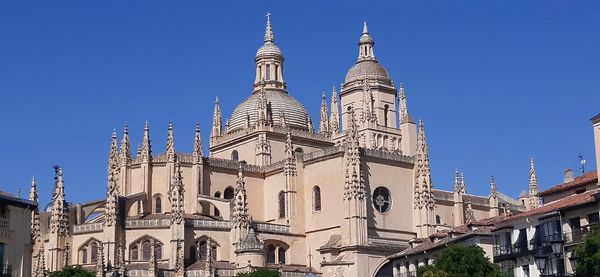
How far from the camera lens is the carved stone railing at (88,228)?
81.1m

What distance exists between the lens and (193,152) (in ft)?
287

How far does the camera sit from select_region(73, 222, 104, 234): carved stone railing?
3191 inches

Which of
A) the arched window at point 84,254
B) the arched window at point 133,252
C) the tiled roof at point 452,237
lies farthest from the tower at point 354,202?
the arched window at point 84,254

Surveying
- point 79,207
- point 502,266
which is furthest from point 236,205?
point 502,266

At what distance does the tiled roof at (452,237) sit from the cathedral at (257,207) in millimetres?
5461

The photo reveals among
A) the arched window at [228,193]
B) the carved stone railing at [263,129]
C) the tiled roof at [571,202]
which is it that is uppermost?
the carved stone railing at [263,129]

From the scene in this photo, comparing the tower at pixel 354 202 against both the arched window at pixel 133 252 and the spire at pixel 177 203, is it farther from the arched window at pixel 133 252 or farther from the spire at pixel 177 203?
the arched window at pixel 133 252

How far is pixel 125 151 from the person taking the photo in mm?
88188

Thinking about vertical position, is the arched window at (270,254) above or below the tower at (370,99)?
below

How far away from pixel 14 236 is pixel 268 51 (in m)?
59.8

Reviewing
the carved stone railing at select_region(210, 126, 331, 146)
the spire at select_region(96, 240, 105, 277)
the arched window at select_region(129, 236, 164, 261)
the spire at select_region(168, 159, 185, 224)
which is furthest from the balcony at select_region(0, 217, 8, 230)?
the carved stone railing at select_region(210, 126, 331, 146)

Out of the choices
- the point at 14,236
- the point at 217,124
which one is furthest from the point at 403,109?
the point at 14,236

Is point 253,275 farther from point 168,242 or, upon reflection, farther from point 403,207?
point 403,207

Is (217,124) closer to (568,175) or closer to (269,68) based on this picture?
(269,68)
